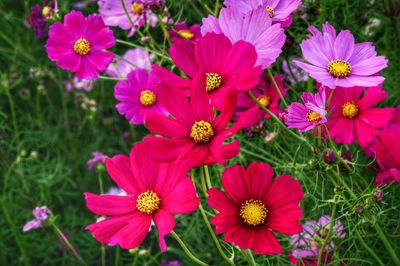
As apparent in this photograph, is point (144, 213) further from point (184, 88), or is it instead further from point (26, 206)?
point (26, 206)

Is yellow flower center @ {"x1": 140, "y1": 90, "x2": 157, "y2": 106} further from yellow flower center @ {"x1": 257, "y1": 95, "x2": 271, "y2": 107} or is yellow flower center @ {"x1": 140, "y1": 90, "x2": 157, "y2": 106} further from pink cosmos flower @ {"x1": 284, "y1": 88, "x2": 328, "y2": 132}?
pink cosmos flower @ {"x1": 284, "y1": 88, "x2": 328, "y2": 132}

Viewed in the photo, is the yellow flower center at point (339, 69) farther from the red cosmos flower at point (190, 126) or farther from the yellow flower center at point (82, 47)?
the yellow flower center at point (82, 47)

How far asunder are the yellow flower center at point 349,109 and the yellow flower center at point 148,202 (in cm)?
29

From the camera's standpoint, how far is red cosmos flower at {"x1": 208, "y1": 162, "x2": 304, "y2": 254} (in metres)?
0.56

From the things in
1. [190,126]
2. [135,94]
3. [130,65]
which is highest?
[190,126]

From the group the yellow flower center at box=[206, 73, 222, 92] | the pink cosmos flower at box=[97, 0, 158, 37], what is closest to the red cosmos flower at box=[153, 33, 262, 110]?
the yellow flower center at box=[206, 73, 222, 92]

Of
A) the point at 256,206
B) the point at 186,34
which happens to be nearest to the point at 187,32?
the point at 186,34

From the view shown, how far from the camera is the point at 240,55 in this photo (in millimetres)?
595

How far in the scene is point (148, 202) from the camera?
618 millimetres

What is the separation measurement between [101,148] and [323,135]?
857 millimetres

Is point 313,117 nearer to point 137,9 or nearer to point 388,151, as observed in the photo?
point 388,151

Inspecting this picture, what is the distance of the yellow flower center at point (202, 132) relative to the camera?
0.59 m

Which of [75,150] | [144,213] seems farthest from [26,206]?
[144,213]

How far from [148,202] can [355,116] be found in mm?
315
